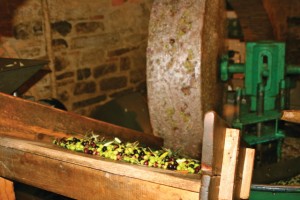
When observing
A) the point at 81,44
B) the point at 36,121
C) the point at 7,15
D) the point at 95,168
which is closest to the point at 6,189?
the point at 36,121

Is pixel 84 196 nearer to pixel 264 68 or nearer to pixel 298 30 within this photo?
pixel 264 68

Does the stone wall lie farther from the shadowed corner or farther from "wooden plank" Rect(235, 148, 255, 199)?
"wooden plank" Rect(235, 148, 255, 199)

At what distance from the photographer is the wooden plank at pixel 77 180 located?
1.42m

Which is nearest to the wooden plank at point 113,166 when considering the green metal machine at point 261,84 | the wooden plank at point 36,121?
the wooden plank at point 36,121

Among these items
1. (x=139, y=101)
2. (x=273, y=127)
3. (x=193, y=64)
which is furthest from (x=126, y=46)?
(x=193, y=64)

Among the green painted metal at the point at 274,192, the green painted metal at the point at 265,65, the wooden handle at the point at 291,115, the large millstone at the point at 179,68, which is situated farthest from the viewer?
the green painted metal at the point at 265,65

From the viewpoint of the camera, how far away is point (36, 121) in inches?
81.0

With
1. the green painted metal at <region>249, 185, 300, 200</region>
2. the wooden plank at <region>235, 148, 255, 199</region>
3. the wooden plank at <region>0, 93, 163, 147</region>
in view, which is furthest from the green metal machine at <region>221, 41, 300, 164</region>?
the wooden plank at <region>235, 148, 255, 199</region>

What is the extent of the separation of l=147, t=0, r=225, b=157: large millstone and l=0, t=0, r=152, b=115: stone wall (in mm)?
2082

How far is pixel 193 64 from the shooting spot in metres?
2.69

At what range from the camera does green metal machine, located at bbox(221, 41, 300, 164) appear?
324cm

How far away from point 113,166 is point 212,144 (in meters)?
0.44

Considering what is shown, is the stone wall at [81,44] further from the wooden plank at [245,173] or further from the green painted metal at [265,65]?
the wooden plank at [245,173]

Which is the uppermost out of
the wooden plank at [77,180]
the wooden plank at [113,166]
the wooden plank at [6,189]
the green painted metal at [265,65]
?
the green painted metal at [265,65]
